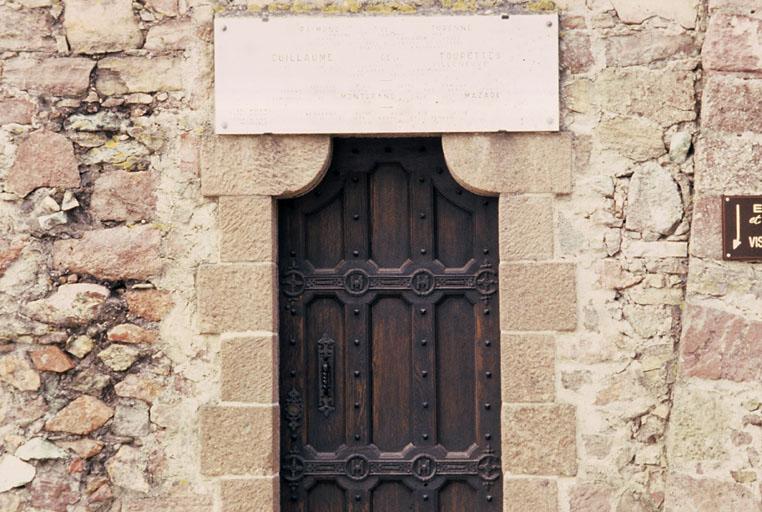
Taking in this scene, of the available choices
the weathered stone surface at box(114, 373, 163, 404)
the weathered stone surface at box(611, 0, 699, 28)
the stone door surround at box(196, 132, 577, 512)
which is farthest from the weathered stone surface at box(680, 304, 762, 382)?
the weathered stone surface at box(114, 373, 163, 404)

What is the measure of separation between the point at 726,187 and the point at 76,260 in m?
2.56

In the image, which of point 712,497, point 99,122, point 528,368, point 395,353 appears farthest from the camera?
point 395,353

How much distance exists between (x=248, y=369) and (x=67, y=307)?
0.76m

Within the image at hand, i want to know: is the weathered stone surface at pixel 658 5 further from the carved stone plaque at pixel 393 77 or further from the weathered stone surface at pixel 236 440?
the weathered stone surface at pixel 236 440

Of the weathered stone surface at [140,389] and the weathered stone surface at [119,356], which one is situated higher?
the weathered stone surface at [119,356]

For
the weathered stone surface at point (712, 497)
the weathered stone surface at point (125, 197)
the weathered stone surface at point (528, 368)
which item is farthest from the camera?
the weathered stone surface at point (125, 197)

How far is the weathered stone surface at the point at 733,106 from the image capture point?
4.12 metres

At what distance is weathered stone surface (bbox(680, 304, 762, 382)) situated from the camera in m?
4.05

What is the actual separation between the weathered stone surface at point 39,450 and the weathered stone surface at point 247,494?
66cm

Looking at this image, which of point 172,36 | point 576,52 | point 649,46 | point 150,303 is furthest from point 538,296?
point 172,36

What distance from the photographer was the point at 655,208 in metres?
4.16

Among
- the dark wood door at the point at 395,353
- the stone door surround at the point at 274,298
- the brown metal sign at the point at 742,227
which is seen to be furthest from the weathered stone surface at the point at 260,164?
the brown metal sign at the point at 742,227

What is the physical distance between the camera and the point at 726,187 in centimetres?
411

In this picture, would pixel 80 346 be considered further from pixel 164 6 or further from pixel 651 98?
pixel 651 98
